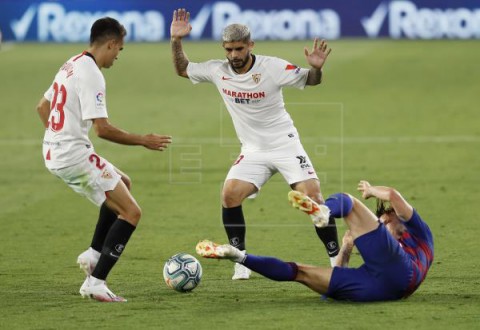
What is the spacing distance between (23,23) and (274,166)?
1079 inches

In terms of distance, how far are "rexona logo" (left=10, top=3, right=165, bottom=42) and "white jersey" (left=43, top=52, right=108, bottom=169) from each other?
1058 inches

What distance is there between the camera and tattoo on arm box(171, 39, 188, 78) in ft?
34.3

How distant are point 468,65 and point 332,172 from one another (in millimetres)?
14397

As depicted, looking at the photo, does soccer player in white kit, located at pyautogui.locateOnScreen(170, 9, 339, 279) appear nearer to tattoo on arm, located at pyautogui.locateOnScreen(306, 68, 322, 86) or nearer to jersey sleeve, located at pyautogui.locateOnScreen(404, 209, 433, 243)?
tattoo on arm, located at pyautogui.locateOnScreen(306, 68, 322, 86)

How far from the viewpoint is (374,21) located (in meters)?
35.4

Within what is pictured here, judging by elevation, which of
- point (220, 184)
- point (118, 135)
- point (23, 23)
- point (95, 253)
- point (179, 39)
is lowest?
point (220, 184)

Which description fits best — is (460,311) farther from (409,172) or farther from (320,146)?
(320,146)

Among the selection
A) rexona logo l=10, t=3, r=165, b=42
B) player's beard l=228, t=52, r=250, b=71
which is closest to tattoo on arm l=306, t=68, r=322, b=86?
player's beard l=228, t=52, r=250, b=71

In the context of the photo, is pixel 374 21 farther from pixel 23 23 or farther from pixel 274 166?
pixel 274 166

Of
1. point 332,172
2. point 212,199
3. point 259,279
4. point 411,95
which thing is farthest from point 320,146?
point 259,279

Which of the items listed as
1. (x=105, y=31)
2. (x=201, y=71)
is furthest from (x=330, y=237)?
(x=105, y=31)

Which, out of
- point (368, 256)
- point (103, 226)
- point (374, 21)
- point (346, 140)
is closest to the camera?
point (368, 256)

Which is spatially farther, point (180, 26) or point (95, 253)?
point (180, 26)

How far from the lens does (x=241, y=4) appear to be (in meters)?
35.1
